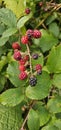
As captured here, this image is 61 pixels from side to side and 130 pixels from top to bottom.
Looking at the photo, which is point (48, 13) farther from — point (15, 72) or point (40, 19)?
point (15, 72)

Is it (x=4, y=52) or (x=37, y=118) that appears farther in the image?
(x=4, y=52)

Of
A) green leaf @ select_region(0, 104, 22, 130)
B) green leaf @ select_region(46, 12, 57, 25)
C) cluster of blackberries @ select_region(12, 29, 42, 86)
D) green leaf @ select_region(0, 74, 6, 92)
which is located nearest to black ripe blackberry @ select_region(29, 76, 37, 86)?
cluster of blackberries @ select_region(12, 29, 42, 86)

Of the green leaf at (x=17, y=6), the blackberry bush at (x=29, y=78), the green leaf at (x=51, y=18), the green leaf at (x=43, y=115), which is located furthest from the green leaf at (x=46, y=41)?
the green leaf at (x=43, y=115)

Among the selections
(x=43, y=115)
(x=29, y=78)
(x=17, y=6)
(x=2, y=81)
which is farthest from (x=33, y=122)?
(x=17, y=6)

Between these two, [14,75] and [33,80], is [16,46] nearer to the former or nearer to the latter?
[14,75]

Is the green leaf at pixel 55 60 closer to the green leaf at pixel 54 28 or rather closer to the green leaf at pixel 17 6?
the green leaf at pixel 54 28

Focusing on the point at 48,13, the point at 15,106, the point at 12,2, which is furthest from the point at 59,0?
the point at 15,106
